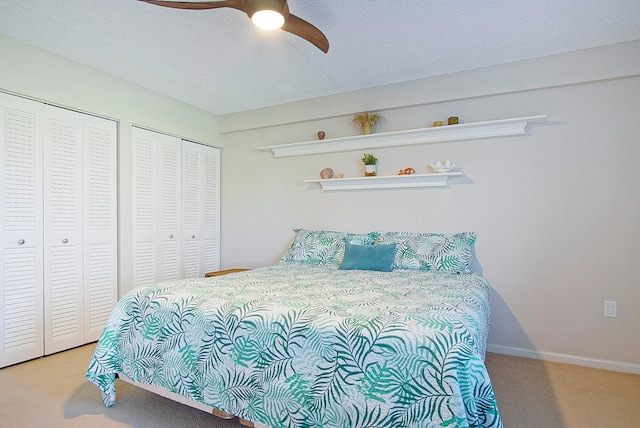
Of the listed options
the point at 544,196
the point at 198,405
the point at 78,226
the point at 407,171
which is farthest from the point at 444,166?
the point at 78,226

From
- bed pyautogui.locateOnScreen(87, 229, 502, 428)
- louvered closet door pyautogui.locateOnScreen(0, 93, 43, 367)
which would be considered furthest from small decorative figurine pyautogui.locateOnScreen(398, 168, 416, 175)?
louvered closet door pyautogui.locateOnScreen(0, 93, 43, 367)

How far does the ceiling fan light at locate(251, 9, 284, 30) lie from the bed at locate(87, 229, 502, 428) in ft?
4.80

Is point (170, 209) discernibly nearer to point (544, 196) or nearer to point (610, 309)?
point (544, 196)

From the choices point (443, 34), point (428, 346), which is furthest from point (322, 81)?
point (428, 346)

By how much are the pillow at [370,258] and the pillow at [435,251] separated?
0.09m

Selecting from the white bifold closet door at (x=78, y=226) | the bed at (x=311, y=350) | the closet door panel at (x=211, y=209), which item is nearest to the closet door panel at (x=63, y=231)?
the white bifold closet door at (x=78, y=226)

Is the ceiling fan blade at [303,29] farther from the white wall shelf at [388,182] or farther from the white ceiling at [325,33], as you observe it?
the white wall shelf at [388,182]

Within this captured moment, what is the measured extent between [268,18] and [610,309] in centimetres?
311

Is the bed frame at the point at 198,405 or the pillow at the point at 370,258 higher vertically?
the pillow at the point at 370,258

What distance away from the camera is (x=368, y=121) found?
3539mm

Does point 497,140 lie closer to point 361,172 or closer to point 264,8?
point 361,172

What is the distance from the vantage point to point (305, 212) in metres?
3.99

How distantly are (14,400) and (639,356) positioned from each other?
415 cm

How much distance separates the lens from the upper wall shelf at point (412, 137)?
2951mm
